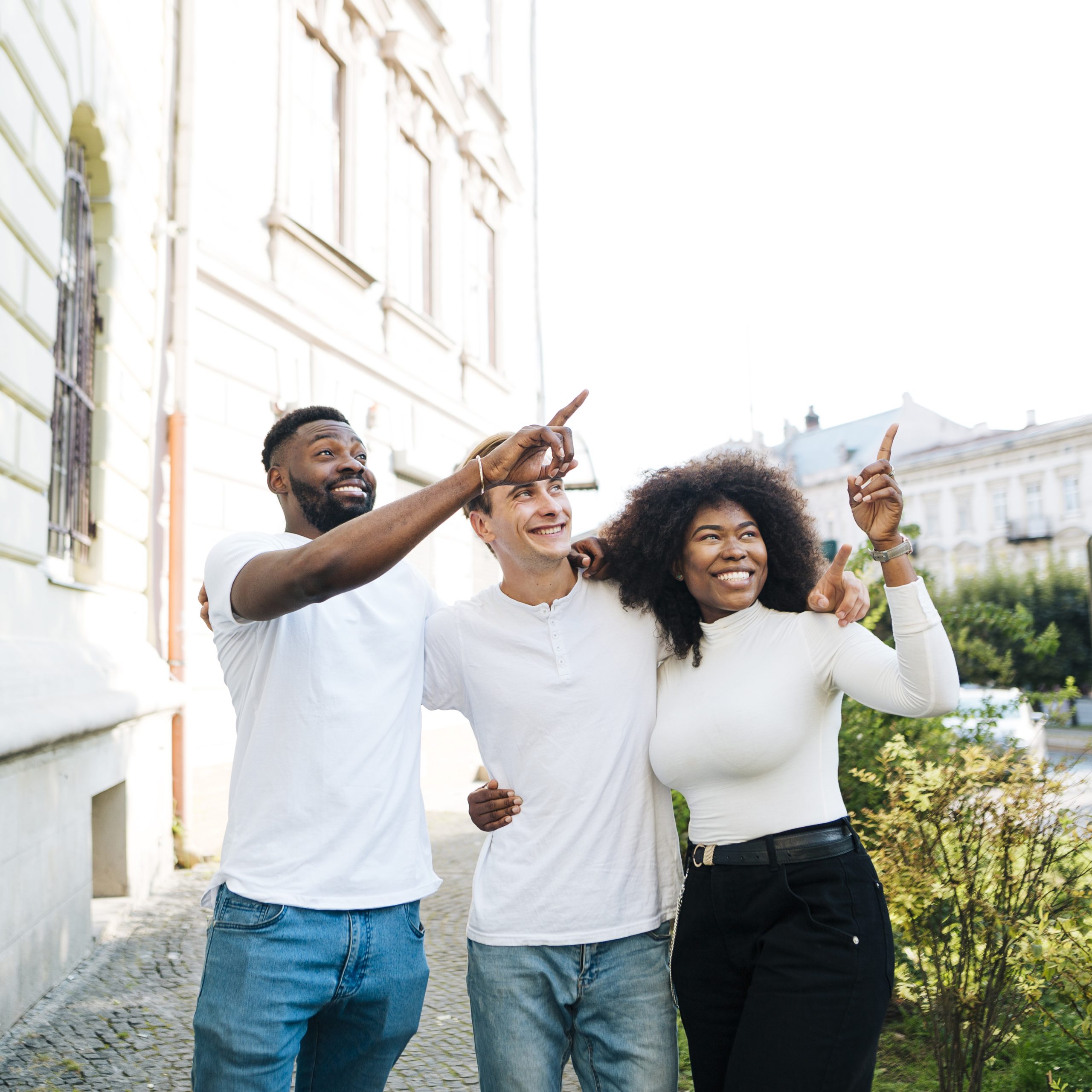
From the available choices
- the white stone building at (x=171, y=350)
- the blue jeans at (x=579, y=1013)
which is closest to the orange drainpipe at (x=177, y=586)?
→ the white stone building at (x=171, y=350)

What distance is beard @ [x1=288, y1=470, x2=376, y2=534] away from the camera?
8.50 feet

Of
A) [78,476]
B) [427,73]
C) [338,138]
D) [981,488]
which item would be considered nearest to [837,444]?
[981,488]

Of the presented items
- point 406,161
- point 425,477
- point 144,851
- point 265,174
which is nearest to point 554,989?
point 144,851

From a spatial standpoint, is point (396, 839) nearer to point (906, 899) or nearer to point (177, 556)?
point (906, 899)

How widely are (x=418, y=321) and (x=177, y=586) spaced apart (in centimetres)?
514

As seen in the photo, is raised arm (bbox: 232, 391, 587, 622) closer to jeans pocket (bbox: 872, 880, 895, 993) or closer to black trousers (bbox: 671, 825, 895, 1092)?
black trousers (bbox: 671, 825, 895, 1092)

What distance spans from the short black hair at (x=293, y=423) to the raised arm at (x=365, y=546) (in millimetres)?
549

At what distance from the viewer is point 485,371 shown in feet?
44.7

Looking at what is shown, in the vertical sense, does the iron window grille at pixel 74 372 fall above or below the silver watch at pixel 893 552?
above

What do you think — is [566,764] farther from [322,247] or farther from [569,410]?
[322,247]

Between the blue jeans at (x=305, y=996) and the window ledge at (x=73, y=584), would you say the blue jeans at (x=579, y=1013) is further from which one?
the window ledge at (x=73, y=584)

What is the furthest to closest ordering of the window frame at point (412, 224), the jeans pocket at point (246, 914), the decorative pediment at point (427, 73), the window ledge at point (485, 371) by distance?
1. the window ledge at point (485, 371)
2. the window frame at point (412, 224)
3. the decorative pediment at point (427, 73)
4. the jeans pocket at point (246, 914)

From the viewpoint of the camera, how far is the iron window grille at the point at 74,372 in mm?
5645

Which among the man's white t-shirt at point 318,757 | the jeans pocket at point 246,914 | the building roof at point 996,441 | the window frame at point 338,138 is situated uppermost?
the building roof at point 996,441
